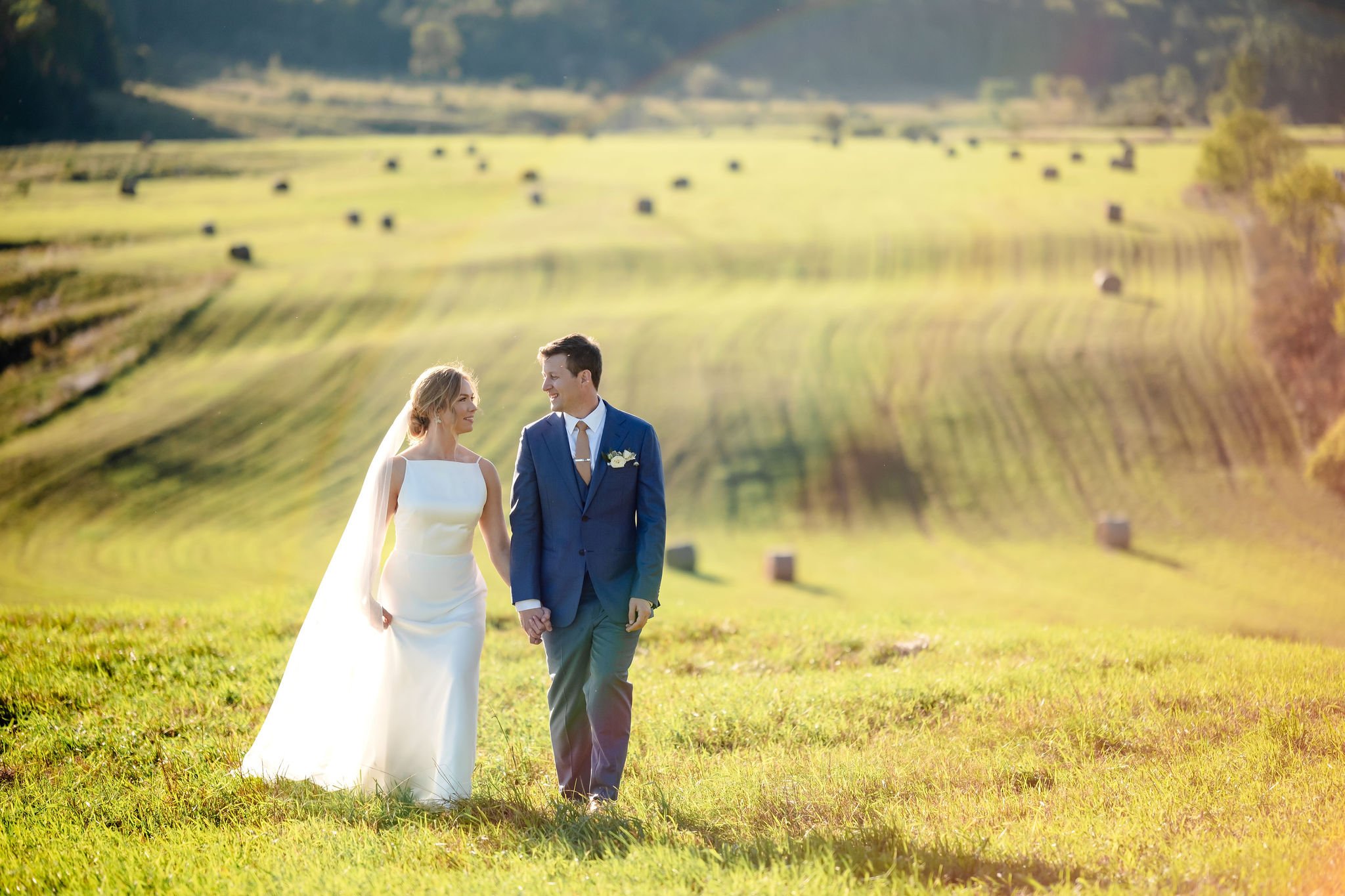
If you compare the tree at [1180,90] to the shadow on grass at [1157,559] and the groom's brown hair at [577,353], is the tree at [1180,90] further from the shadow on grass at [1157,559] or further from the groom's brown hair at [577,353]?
the groom's brown hair at [577,353]

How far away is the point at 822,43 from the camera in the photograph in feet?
629

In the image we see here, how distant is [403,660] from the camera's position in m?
6.62

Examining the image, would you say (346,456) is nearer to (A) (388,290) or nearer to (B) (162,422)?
(B) (162,422)

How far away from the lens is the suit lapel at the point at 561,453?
6.20m

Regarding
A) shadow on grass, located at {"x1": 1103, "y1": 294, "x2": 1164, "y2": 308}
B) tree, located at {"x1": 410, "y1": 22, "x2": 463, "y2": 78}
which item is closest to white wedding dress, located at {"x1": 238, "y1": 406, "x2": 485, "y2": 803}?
shadow on grass, located at {"x1": 1103, "y1": 294, "x2": 1164, "y2": 308}

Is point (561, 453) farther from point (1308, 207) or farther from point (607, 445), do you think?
point (1308, 207)

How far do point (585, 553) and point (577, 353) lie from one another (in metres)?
1.13

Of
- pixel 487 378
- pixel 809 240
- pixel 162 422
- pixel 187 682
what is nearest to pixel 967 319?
pixel 809 240

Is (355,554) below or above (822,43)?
below

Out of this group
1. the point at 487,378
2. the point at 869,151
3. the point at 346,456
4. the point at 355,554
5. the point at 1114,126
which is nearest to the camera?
the point at 355,554

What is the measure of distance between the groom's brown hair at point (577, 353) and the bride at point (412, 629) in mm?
792

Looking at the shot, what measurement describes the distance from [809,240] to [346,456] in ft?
85.1

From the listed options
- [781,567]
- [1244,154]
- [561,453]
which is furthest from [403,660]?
[1244,154]

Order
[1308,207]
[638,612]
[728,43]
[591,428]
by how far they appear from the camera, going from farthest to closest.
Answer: [728,43] < [1308,207] < [591,428] < [638,612]
